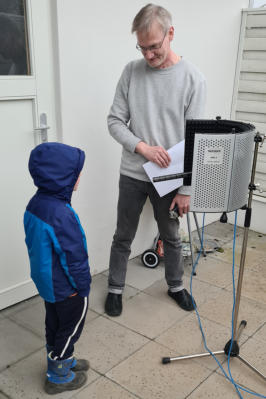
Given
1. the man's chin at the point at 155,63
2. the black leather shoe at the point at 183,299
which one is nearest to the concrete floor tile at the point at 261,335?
the black leather shoe at the point at 183,299

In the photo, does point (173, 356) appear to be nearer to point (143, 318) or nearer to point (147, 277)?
point (143, 318)

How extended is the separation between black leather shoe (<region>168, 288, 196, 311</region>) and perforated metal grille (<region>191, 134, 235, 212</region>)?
1155 millimetres

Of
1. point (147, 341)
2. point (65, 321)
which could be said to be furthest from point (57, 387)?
point (147, 341)

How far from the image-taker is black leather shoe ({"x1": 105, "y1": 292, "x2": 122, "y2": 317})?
8.96ft

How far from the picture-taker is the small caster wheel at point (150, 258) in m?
3.35

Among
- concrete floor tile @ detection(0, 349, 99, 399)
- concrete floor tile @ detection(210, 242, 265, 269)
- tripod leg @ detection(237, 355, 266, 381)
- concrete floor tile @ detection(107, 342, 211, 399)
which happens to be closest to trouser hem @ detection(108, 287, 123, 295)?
concrete floor tile @ detection(107, 342, 211, 399)

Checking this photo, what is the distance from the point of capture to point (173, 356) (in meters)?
2.37

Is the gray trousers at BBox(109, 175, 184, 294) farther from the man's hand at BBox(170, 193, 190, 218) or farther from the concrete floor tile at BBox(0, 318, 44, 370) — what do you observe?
the concrete floor tile at BBox(0, 318, 44, 370)

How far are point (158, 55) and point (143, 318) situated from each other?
60.7 inches

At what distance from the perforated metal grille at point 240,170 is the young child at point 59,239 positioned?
0.64 m

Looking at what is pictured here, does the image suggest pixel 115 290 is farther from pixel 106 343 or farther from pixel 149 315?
pixel 106 343

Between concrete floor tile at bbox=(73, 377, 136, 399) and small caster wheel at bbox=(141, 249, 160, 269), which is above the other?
small caster wheel at bbox=(141, 249, 160, 269)

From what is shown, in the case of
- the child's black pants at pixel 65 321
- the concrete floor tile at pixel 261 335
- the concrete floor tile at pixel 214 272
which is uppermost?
the child's black pants at pixel 65 321

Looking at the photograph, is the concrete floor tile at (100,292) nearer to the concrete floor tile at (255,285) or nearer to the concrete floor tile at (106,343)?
the concrete floor tile at (106,343)
